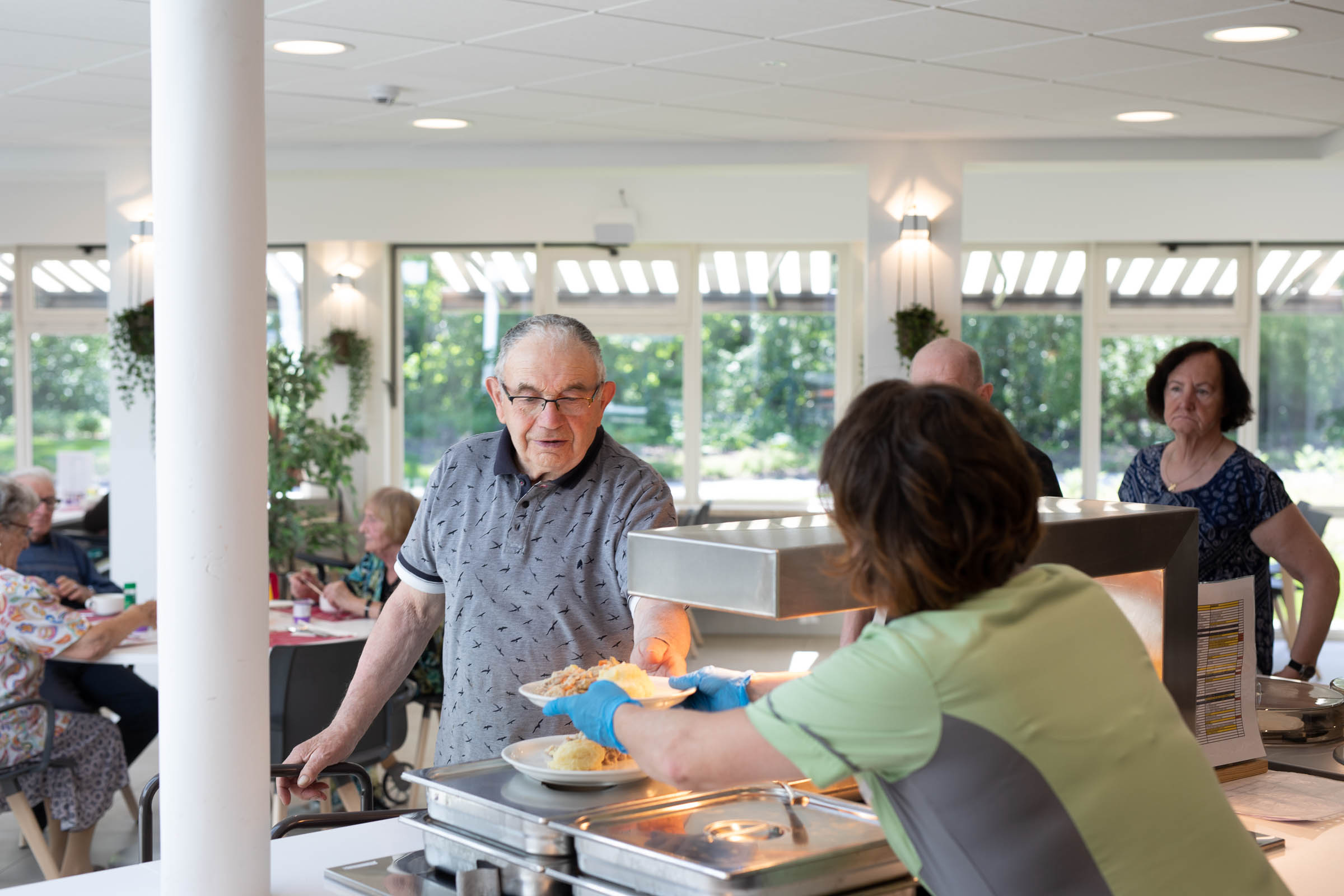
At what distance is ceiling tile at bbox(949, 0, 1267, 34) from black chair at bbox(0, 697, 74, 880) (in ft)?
12.0

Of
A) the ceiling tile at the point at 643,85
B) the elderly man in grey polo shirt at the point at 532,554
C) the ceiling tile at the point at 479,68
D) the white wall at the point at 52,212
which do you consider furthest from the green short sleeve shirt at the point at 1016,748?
the white wall at the point at 52,212

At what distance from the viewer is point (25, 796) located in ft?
13.0

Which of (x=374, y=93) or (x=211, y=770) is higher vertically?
(x=374, y=93)

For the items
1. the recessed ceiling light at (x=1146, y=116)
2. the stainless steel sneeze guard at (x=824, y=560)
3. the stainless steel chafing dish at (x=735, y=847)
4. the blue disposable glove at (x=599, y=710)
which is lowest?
the stainless steel chafing dish at (x=735, y=847)

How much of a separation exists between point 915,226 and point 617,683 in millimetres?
5537

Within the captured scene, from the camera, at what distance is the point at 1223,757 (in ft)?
7.20

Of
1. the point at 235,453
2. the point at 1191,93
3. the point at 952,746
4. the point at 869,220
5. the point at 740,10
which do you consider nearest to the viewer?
the point at 952,746

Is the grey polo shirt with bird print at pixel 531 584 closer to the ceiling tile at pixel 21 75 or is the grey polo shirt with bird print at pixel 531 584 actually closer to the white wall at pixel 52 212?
the ceiling tile at pixel 21 75

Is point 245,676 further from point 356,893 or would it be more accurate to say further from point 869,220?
point 869,220

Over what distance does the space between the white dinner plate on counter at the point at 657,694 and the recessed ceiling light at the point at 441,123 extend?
502 centimetres

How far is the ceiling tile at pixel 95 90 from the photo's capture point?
5.63 metres

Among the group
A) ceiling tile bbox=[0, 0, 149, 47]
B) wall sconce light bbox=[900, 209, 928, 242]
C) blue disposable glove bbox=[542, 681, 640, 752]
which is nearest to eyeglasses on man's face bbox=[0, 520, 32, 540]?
ceiling tile bbox=[0, 0, 149, 47]

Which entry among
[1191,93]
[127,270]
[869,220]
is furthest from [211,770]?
[127,270]

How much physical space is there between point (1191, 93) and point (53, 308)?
8212 mm
